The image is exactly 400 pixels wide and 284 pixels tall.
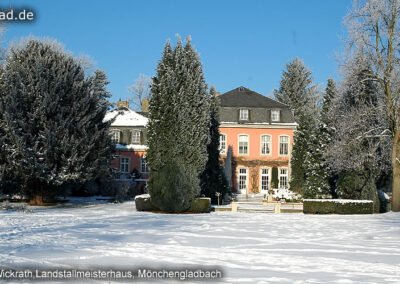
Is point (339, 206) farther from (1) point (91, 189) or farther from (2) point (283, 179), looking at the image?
(1) point (91, 189)

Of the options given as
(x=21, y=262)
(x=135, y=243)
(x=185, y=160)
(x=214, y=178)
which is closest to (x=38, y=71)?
(x=185, y=160)

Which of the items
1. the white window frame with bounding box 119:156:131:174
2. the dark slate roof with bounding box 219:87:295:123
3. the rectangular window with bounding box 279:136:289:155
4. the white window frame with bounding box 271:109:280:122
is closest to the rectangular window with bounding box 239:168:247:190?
the rectangular window with bounding box 279:136:289:155

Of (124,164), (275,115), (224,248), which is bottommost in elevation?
(224,248)

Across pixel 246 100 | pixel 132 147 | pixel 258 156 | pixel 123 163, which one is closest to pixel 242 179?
pixel 258 156

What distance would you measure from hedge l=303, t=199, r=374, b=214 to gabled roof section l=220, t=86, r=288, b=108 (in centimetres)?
1598

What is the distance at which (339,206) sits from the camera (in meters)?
19.7

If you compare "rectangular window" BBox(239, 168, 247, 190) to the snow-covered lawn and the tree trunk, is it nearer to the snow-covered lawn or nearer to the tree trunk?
the tree trunk

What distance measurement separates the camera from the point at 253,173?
111ft

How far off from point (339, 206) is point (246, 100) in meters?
17.2

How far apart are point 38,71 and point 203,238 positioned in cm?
1420

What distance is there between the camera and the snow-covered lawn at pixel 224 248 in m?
7.15

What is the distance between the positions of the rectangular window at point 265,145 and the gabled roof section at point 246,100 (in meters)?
2.77

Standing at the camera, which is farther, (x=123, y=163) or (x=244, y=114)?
(x=123, y=163)

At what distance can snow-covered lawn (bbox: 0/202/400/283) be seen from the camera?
715 cm
